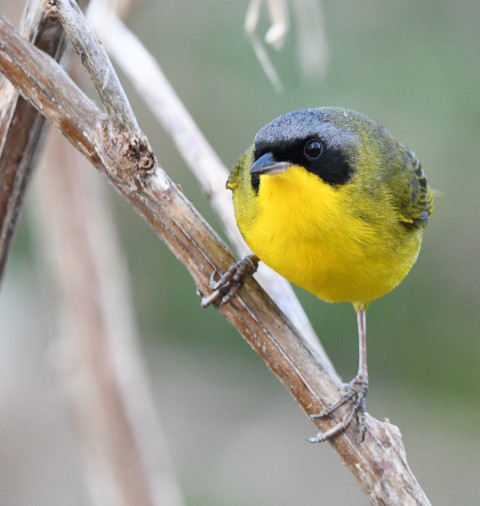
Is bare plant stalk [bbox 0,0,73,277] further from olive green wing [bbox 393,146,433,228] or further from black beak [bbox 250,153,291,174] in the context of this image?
olive green wing [bbox 393,146,433,228]

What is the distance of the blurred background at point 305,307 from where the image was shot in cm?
555

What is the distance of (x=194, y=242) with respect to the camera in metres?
2.49

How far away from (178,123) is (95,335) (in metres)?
1.33

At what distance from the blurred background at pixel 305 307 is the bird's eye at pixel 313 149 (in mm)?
2605

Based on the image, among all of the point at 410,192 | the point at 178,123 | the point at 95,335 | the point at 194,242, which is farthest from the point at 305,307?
the point at 194,242

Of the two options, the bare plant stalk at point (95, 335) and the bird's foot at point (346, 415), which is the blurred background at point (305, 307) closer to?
the bare plant stalk at point (95, 335)

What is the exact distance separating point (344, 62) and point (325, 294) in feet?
10.0

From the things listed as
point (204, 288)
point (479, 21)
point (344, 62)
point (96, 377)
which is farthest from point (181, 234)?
point (479, 21)

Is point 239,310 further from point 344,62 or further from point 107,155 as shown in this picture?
point 344,62

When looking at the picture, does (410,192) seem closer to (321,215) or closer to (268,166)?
(321,215)

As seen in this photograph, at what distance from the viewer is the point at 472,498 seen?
19.1 ft

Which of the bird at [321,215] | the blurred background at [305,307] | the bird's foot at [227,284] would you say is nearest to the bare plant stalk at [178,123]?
the bird at [321,215]

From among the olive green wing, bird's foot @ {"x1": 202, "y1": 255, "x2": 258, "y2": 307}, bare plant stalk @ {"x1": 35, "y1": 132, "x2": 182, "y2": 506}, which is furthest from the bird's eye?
bare plant stalk @ {"x1": 35, "y1": 132, "x2": 182, "y2": 506}

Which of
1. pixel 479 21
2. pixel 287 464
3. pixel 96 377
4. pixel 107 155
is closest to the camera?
pixel 107 155
